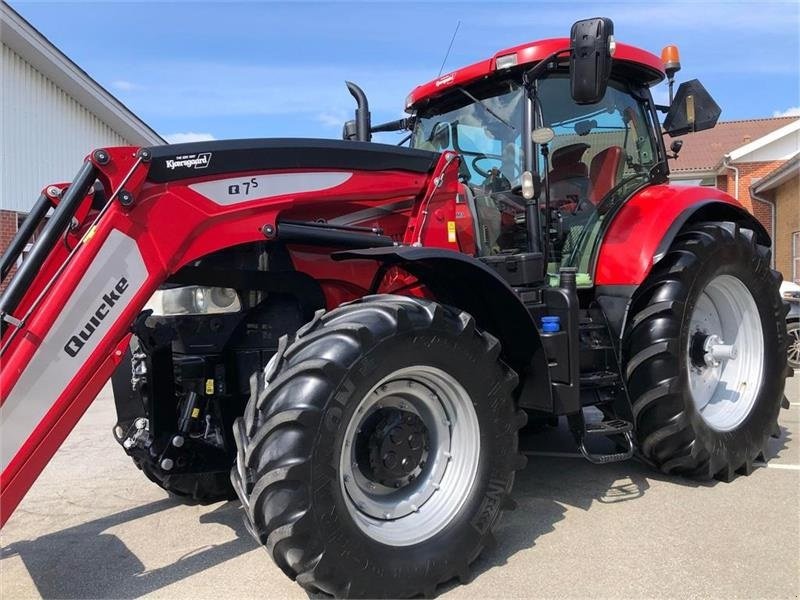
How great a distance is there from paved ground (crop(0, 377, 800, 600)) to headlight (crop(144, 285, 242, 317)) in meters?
1.17

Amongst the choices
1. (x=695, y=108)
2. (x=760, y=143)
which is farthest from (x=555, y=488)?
(x=760, y=143)

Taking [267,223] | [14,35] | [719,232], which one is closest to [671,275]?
[719,232]

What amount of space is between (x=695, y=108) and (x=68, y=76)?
1166cm

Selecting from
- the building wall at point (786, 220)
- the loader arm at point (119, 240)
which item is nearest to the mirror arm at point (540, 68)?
the loader arm at point (119, 240)

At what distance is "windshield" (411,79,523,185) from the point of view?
4.27 m

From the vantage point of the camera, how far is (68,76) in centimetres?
1276

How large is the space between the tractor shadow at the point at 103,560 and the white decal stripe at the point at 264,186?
1685 millimetres

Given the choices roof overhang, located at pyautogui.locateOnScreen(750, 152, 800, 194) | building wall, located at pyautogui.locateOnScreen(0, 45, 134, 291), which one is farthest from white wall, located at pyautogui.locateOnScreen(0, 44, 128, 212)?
roof overhang, located at pyautogui.locateOnScreen(750, 152, 800, 194)

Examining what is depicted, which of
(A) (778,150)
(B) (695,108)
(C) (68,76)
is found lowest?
(B) (695,108)

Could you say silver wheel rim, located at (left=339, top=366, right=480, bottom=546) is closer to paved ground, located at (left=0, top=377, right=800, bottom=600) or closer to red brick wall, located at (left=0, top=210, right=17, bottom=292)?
paved ground, located at (left=0, top=377, right=800, bottom=600)

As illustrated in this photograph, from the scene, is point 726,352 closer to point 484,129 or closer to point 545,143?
point 545,143

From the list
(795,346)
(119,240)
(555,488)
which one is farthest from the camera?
(795,346)

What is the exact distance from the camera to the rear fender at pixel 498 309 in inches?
130

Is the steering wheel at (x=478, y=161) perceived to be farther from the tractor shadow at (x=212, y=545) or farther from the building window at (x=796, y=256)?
the building window at (x=796, y=256)
